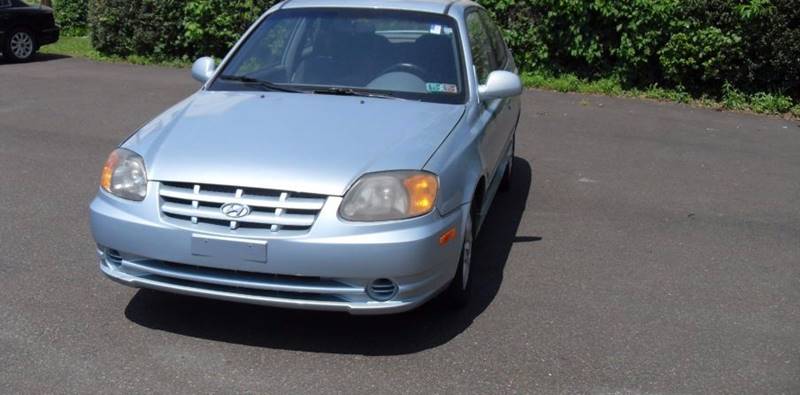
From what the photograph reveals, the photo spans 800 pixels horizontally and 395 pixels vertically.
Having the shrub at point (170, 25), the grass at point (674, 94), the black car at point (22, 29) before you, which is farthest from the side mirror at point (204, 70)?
the black car at point (22, 29)

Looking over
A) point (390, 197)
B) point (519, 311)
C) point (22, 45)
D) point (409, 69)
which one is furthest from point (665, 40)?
point (22, 45)

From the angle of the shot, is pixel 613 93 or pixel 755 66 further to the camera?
pixel 613 93

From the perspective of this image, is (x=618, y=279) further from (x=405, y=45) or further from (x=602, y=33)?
(x=602, y=33)

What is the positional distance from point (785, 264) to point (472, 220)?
238cm

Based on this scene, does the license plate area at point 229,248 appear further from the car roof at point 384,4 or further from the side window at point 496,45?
the side window at point 496,45

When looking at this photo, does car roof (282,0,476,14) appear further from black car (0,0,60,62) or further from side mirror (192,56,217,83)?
black car (0,0,60,62)

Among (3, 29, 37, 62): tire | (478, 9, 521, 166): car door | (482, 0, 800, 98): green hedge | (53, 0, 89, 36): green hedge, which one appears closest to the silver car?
(478, 9, 521, 166): car door

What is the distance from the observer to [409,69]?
5773mm

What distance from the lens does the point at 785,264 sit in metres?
6.21

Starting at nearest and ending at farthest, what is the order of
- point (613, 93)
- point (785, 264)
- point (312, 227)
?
point (312, 227)
point (785, 264)
point (613, 93)

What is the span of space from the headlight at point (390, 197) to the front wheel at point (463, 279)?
1.59 feet

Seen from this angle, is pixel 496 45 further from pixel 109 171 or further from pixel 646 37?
pixel 646 37

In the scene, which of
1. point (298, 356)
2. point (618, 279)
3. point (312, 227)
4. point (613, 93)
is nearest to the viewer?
point (312, 227)

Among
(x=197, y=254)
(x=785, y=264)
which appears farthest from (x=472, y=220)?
(x=785, y=264)
